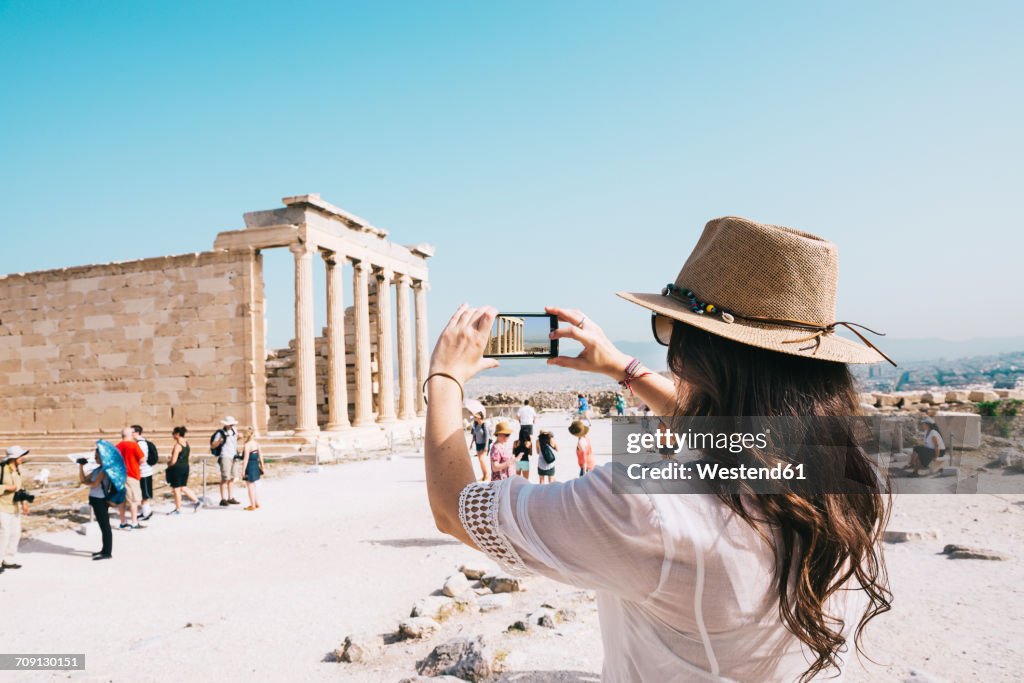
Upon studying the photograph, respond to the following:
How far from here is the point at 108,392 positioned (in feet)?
74.8

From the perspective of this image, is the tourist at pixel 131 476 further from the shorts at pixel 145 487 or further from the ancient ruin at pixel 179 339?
the ancient ruin at pixel 179 339

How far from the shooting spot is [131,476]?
430 inches

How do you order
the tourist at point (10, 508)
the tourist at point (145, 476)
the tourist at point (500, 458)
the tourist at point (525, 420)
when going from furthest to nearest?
the tourist at point (145, 476) → the tourist at point (525, 420) → the tourist at point (500, 458) → the tourist at point (10, 508)

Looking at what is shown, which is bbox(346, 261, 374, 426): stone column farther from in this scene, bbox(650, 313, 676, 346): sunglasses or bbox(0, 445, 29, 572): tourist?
bbox(650, 313, 676, 346): sunglasses

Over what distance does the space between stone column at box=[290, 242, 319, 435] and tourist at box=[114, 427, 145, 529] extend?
33.8ft

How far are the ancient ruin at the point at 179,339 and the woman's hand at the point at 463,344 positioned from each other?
19.9 meters

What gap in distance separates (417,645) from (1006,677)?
430cm

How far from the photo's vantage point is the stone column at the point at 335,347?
2300 centimetres

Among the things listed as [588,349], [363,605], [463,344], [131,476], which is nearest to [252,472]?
[131,476]

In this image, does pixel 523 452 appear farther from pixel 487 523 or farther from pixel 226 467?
pixel 487 523

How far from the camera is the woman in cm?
134

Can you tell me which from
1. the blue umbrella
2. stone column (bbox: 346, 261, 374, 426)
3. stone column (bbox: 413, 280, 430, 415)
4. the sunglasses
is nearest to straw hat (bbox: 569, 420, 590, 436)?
the blue umbrella

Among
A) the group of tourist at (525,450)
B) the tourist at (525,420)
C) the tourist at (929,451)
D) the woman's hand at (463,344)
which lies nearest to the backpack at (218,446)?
the group of tourist at (525,450)

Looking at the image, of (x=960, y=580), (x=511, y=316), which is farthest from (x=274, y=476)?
(x=511, y=316)
